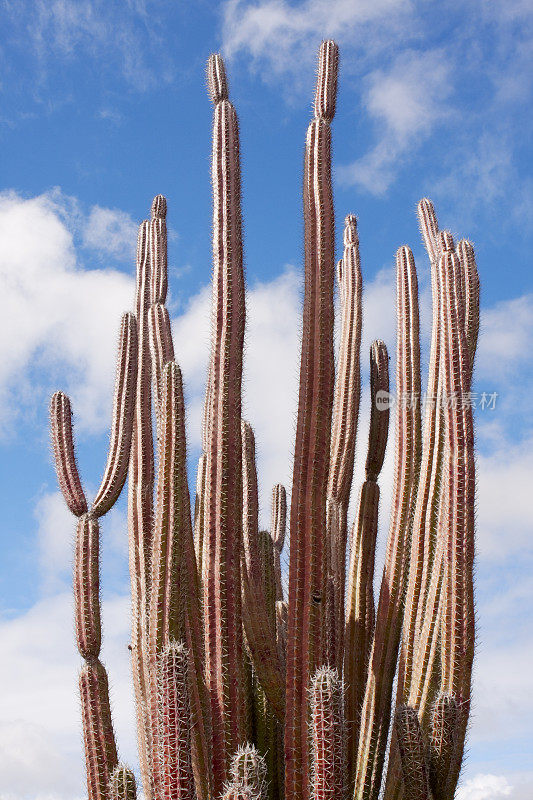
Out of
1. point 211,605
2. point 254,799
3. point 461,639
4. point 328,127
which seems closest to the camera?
point 254,799

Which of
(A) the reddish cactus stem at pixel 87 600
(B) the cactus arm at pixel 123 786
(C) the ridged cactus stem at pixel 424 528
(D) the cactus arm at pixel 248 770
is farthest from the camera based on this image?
(A) the reddish cactus stem at pixel 87 600

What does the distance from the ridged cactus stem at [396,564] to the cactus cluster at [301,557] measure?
0.02 metres

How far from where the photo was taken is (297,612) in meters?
5.15

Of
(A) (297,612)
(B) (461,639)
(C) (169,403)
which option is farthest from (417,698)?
(C) (169,403)

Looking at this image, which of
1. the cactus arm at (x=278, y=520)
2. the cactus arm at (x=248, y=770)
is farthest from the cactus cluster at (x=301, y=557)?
the cactus arm at (x=278, y=520)

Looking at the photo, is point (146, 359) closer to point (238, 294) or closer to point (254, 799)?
point (238, 294)

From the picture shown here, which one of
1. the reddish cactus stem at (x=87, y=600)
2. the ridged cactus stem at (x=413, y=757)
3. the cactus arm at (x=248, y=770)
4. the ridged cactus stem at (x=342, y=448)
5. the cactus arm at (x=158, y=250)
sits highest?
the cactus arm at (x=158, y=250)

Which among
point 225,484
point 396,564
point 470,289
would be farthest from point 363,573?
point 470,289

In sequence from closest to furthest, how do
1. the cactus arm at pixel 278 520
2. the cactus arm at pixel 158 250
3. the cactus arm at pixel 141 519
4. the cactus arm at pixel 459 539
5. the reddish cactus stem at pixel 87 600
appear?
the cactus arm at pixel 459 539 → the cactus arm at pixel 141 519 → the reddish cactus stem at pixel 87 600 → the cactus arm at pixel 158 250 → the cactus arm at pixel 278 520

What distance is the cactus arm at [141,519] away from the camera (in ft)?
20.4

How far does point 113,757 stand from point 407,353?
3.88 meters

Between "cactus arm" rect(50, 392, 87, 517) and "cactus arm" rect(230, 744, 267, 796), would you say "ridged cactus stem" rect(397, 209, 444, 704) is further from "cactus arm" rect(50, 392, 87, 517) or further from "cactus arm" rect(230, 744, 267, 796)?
"cactus arm" rect(50, 392, 87, 517)

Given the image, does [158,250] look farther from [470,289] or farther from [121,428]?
[470,289]

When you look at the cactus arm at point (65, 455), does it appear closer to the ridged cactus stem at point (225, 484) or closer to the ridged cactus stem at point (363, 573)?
the ridged cactus stem at point (225, 484)
